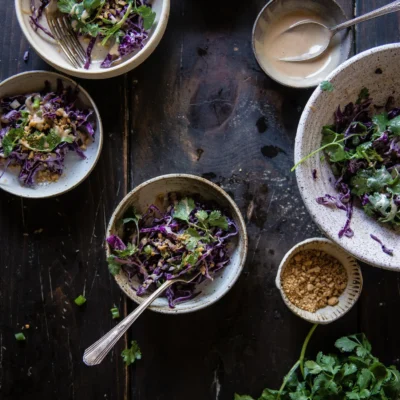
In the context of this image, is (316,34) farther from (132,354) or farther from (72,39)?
(132,354)

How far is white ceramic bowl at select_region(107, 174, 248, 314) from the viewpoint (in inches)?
74.7

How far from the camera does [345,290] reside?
1.97m

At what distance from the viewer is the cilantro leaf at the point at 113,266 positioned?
1890 mm

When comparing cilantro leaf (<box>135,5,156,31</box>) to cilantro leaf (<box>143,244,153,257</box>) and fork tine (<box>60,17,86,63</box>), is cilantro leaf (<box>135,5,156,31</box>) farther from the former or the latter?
cilantro leaf (<box>143,244,153,257</box>)

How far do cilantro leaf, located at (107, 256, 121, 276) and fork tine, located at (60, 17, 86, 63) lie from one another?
657 millimetres

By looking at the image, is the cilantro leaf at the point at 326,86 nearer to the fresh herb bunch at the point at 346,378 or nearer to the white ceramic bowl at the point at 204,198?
the white ceramic bowl at the point at 204,198

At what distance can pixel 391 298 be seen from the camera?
206 cm

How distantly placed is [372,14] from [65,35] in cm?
98

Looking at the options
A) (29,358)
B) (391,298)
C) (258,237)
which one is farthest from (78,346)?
(391,298)

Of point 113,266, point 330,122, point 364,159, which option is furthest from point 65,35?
point 364,159

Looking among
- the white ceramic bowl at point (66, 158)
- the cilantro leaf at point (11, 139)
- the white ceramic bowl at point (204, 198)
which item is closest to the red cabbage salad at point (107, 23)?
the white ceramic bowl at point (66, 158)

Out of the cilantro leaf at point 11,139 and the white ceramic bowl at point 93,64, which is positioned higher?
the white ceramic bowl at point 93,64

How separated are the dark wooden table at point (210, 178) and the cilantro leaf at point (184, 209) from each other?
139 millimetres

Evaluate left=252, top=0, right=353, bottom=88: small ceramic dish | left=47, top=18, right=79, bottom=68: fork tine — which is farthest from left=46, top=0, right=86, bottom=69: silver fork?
left=252, top=0, right=353, bottom=88: small ceramic dish
